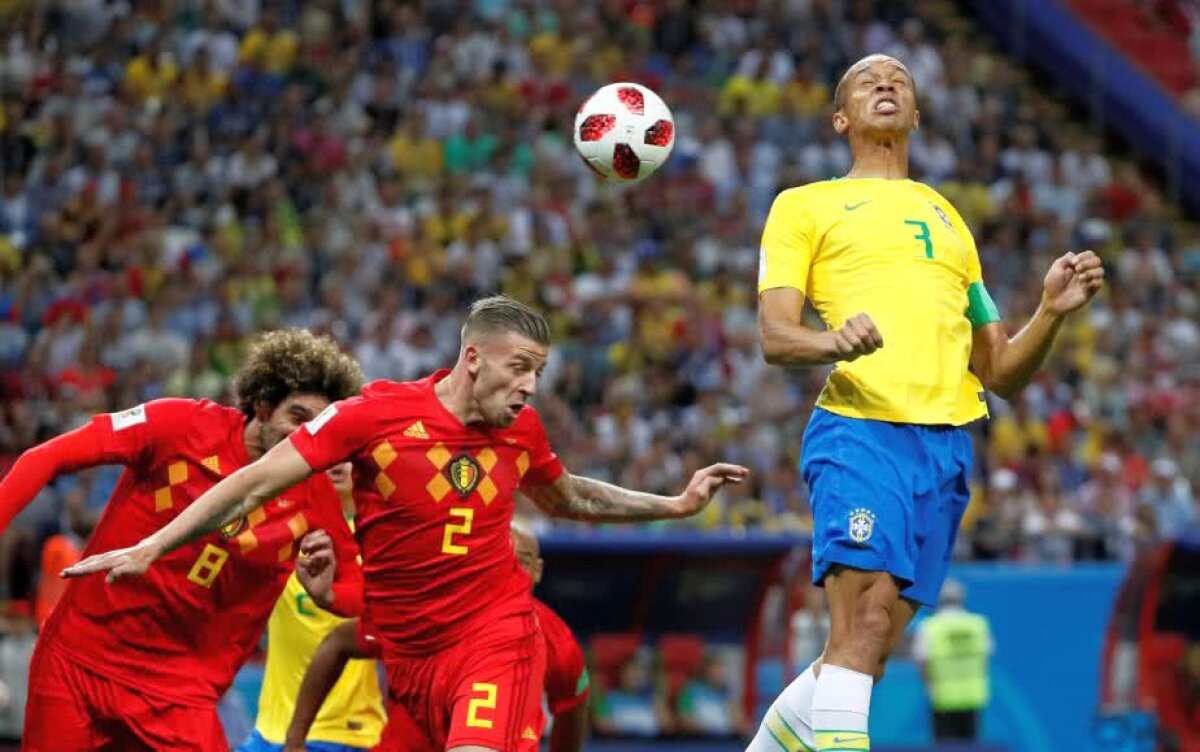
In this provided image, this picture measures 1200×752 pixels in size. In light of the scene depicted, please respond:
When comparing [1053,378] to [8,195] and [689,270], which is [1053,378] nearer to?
[689,270]

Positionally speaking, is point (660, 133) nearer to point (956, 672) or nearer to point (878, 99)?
point (878, 99)

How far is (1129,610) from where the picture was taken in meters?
15.7

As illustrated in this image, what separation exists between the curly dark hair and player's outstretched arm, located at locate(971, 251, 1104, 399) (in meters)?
2.19

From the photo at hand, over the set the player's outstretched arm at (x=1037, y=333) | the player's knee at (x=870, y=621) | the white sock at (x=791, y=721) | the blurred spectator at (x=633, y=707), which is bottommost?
the blurred spectator at (x=633, y=707)

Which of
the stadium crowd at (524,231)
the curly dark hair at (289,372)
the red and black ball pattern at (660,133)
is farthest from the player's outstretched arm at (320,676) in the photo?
the stadium crowd at (524,231)

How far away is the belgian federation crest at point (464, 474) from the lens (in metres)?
6.46

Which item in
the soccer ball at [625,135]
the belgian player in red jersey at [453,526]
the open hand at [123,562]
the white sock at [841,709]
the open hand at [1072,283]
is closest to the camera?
the open hand at [123,562]

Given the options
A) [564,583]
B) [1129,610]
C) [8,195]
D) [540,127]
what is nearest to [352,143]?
[540,127]

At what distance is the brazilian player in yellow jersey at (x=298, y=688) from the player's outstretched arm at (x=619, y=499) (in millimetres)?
1431

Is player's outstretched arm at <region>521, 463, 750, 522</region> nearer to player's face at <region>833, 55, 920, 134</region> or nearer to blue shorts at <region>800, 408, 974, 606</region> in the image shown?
blue shorts at <region>800, 408, 974, 606</region>

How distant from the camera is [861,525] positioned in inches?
251

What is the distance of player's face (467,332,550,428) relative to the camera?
6406 mm

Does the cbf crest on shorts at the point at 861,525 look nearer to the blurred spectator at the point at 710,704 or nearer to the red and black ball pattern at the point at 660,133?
the red and black ball pattern at the point at 660,133

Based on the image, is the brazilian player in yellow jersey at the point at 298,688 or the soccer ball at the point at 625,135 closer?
the soccer ball at the point at 625,135
